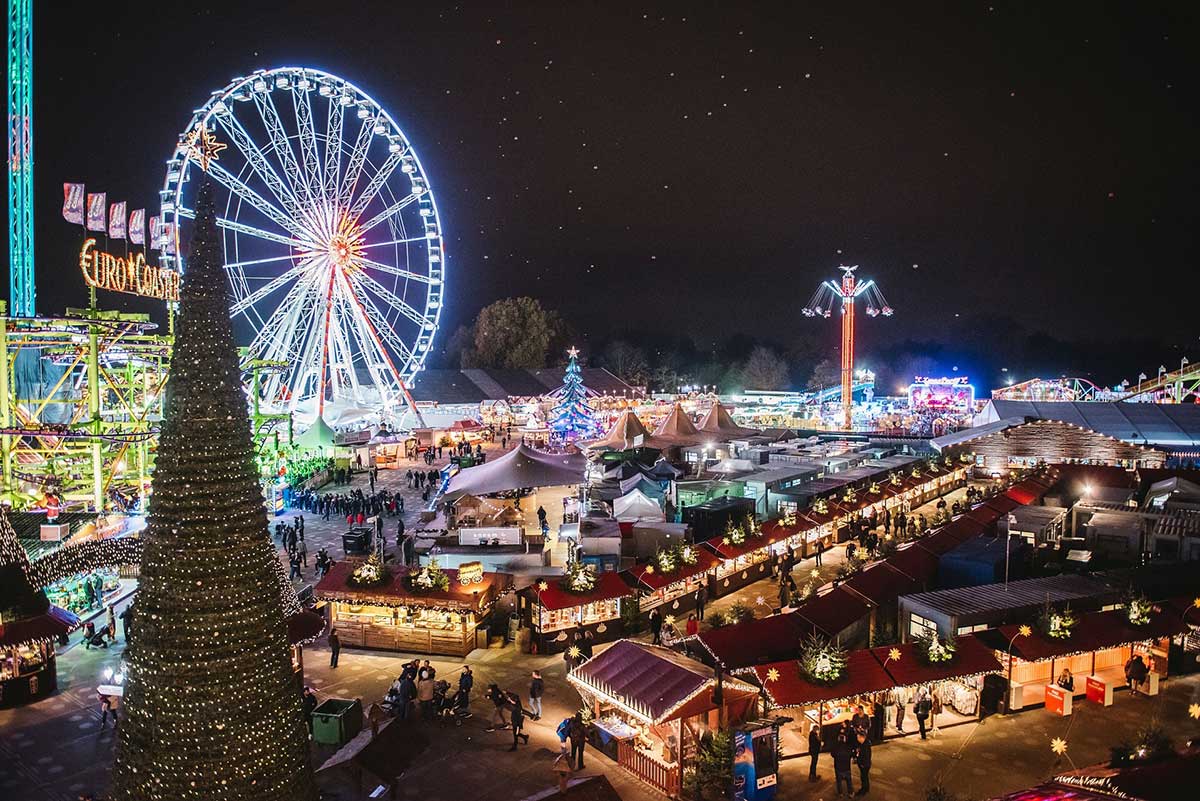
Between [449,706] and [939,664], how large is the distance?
6333mm

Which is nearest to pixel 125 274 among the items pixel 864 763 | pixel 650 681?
pixel 650 681

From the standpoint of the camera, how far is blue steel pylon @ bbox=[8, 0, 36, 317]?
88.6 ft

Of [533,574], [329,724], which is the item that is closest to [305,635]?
[329,724]

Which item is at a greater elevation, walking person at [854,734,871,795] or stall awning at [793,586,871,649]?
stall awning at [793,586,871,649]

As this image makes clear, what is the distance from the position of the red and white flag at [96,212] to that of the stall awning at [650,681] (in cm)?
1956

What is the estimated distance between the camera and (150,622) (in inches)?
199

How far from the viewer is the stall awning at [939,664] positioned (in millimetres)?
9398

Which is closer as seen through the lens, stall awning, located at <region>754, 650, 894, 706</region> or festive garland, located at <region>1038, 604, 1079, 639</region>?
stall awning, located at <region>754, 650, 894, 706</region>

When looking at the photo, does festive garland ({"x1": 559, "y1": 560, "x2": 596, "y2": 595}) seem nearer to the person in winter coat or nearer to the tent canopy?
the person in winter coat

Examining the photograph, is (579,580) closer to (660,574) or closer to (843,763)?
(660,574)

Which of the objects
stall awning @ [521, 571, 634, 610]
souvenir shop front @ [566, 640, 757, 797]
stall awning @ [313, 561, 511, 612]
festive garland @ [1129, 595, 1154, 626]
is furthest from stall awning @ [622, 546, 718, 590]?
festive garland @ [1129, 595, 1154, 626]

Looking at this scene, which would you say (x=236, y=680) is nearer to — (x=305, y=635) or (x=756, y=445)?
(x=305, y=635)

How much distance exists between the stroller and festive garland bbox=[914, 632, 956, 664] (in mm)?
5958

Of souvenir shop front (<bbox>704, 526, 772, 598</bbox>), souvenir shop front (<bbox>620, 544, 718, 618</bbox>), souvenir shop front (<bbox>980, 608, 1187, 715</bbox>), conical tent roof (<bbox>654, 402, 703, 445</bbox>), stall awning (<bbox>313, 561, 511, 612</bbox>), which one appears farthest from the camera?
conical tent roof (<bbox>654, 402, 703, 445</bbox>)
